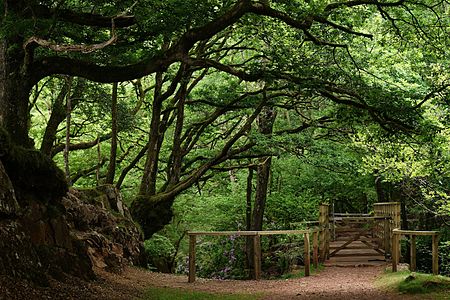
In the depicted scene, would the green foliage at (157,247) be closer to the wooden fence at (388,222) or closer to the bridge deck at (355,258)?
the bridge deck at (355,258)

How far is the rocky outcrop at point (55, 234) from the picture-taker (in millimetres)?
5789

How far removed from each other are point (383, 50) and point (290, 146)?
4021 mm

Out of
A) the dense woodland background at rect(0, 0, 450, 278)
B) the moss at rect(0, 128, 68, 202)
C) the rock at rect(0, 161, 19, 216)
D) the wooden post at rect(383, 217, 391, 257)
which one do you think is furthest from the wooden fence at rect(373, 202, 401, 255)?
the rock at rect(0, 161, 19, 216)

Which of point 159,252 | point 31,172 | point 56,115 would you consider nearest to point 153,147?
point 56,115

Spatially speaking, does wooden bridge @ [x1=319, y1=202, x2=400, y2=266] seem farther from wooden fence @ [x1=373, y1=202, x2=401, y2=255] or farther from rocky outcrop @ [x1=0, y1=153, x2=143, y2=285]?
rocky outcrop @ [x1=0, y1=153, x2=143, y2=285]

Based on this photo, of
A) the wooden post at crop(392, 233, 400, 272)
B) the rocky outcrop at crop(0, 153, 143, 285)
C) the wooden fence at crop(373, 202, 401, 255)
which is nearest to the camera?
the rocky outcrop at crop(0, 153, 143, 285)

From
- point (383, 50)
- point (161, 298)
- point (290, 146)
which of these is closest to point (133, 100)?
point (290, 146)

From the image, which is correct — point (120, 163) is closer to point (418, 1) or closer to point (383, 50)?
point (383, 50)

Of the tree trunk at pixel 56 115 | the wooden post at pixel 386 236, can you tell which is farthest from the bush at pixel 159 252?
the wooden post at pixel 386 236

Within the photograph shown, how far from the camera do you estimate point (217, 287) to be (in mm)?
10844

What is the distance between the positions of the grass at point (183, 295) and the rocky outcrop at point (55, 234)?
1162 mm

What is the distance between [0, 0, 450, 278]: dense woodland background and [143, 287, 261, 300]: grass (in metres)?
2.46

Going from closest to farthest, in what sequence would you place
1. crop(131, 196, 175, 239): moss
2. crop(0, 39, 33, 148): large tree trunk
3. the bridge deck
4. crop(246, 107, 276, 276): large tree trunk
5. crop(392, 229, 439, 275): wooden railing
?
crop(0, 39, 33, 148): large tree trunk
crop(392, 229, 439, 275): wooden railing
crop(131, 196, 175, 239): moss
the bridge deck
crop(246, 107, 276, 276): large tree trunk

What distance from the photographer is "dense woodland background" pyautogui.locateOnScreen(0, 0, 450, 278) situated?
7.80m
